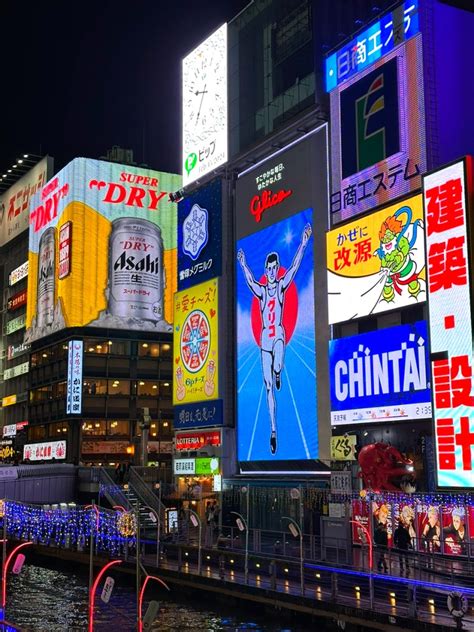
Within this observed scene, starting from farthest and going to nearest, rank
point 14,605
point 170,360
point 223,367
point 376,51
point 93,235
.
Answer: point 170,360, point 93,235, point 223,367, point 376,51, point 14,605

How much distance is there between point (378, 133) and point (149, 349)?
5376cm

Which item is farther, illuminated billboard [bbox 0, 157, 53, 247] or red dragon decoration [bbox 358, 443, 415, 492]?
illuminated billboard [bbox 0, 157, 53, 247]

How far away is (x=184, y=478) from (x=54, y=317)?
34922 mm

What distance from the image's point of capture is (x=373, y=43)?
149 ft

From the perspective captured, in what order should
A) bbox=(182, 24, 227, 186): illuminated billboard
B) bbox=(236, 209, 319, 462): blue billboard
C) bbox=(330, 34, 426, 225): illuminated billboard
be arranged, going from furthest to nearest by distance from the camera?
1. bbox=(182, 24, 227, 186): illuminated billboard
2. bbox=(236, 209, 319, 462): blue billboard
3. bbox=(330, 34, 426, 225): illuminated billboard

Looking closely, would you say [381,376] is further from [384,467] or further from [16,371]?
[16,371]

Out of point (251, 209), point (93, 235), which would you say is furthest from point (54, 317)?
point (251, 209)

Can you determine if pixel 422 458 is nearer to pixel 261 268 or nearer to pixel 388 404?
pixel 388 404

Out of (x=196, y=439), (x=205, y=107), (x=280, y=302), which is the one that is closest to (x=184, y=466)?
(x=196, y=439)

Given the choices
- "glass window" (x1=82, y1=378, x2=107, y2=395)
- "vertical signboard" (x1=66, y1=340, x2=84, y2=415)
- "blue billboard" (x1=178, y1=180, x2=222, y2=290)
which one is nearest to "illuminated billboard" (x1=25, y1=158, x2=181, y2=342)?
"vertical signboard" (x1=66, y1=340, x2=84, y2=415)

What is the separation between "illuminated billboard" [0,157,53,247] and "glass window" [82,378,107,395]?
93.2 feet

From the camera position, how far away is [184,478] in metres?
60.2

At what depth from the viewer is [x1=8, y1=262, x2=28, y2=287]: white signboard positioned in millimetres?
107500

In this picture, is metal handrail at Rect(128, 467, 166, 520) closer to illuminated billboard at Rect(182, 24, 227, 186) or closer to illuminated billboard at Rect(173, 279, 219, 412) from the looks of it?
illuminated billboard at Rect(173, 279, 219, 412)
